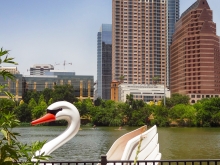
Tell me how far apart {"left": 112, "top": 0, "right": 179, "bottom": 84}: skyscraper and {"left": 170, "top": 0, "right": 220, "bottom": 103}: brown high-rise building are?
2088cm

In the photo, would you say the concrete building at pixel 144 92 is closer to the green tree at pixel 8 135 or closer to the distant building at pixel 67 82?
the distant building at pixel 67 82

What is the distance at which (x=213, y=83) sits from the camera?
309ft

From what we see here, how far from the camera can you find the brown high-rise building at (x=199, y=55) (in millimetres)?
94250

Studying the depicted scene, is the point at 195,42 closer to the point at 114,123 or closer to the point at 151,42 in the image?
the point at 151,42

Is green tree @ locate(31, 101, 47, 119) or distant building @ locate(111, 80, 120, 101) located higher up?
distant building @ locate(111, 80, 120, 101)

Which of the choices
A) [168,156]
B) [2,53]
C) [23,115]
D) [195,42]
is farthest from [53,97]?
[2,53]

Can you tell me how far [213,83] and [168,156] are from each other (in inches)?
3030

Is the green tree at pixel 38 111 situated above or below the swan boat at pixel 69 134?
below

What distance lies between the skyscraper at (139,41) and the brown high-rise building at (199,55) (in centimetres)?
2088

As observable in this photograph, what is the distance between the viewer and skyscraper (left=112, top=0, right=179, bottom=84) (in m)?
123

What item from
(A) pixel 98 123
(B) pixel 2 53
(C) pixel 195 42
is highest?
(C) pixel 195 42

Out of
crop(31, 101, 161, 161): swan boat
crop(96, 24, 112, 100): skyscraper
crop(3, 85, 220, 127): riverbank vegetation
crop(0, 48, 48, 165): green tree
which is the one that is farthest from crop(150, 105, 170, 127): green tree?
crop(96, 24, 112, 100): skyscraper

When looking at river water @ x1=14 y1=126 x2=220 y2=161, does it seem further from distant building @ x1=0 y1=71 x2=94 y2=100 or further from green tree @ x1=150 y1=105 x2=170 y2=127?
distant building @ x1=0 y1=71 x2=94 y2=100

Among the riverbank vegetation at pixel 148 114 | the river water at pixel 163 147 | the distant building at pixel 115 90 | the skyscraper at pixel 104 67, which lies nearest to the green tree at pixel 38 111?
the riverbank vegetation at pixel 148 114
